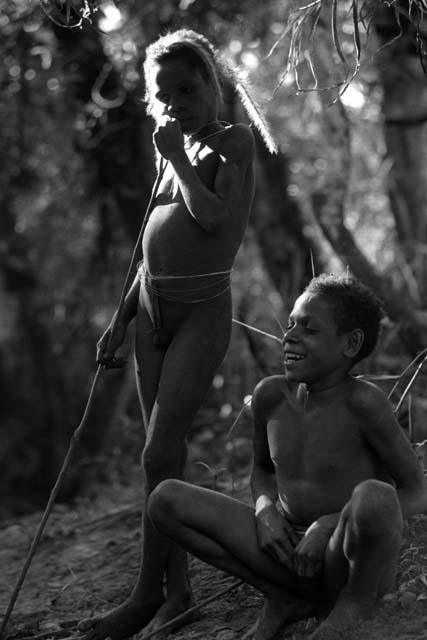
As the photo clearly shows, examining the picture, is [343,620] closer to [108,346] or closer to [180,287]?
[180,287]

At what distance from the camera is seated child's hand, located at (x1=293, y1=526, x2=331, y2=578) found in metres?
2.88

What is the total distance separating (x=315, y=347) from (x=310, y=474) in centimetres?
39

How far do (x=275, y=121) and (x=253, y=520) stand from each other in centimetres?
795

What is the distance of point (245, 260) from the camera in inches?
398

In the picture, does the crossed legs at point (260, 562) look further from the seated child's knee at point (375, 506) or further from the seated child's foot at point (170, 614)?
the seated child's foot at point (170, 614)

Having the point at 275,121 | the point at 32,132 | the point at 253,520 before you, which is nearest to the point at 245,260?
the point at 275,121

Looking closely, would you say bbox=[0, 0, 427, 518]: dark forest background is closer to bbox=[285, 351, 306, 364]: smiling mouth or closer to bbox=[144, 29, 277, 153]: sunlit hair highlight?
bbox=[144, 29, 277, 153]: sunlit hair highlight

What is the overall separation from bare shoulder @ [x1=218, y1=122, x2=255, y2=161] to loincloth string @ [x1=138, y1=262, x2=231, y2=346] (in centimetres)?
43

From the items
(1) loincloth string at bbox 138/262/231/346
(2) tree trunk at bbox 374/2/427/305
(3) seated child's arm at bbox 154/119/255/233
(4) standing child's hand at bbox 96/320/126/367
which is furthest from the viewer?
(2) tree trunk at bbox 374/2/427/305

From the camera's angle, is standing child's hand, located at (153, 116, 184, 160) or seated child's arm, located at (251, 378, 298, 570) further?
standing child's hand, located at (153, 116, 184, 160)

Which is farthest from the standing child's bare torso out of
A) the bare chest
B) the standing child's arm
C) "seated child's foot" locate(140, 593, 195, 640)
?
"seated child's foot" locate(140, 593, 195, 640)

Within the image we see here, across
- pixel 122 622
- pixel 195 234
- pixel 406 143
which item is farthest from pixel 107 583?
pixel 406 143

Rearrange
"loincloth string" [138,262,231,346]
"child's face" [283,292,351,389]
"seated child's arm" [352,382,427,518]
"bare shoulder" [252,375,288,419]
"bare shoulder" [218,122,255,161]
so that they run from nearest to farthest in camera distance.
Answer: "seated child's arm" [352,382,427,518] < "child's face" [283,292,351,389] < "bare shoulder" [252,375,288,419] < "bare shoulder" [218,122,255,161] < "loincloth string" [138,262,231,346]

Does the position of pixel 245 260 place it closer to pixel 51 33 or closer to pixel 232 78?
→ pixel 51 33
